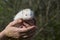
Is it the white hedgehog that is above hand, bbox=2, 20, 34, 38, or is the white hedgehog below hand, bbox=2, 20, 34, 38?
above

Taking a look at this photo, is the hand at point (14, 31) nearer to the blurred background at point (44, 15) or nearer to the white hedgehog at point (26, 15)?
the white hedgehog at point (26, 15)

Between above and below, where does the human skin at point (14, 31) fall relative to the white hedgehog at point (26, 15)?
→ below

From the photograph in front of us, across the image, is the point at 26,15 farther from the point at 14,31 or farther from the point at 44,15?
the point at 44,15

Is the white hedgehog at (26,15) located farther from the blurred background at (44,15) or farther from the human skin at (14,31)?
the blurred background at (44,15)

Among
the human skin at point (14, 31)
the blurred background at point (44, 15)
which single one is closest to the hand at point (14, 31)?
the human skin at point (14, 31)

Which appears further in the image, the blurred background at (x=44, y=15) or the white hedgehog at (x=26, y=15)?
the blurred background at (x=44, y=15)

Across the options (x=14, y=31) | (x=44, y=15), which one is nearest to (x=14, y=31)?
(x=14, y=31)

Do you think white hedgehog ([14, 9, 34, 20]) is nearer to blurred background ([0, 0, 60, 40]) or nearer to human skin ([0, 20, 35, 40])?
human skin ([0, 20, 35, 40])

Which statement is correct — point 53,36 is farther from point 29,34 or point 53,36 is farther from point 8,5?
point 29,34

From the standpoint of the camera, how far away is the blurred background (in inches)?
140

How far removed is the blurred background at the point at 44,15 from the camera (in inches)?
140

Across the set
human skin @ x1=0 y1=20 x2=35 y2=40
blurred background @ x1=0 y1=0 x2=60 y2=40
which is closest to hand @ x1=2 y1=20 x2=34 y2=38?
human skin @ x1=0 y1=20 x2=35 y2=40

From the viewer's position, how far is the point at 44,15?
144 inches

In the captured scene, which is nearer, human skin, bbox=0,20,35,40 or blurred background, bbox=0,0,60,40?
human skin, bbox=0,20,35,40
